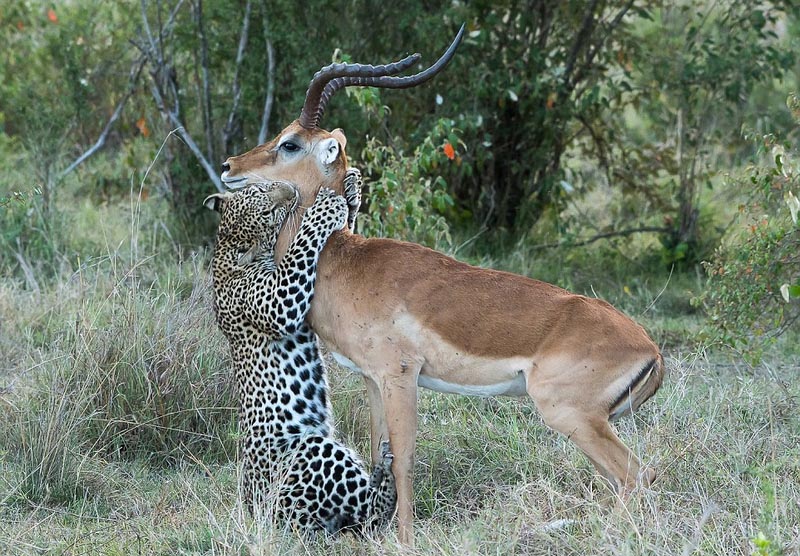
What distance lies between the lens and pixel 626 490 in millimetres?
4742

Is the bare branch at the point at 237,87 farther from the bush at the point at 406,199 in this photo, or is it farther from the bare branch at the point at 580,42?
the bare branch at the point at 580,42

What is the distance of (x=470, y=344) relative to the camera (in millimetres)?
4957

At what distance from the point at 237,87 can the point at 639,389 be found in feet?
19.1

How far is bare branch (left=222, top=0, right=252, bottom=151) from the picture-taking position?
942 cm

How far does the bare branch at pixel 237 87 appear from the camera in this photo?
9422 millimetres

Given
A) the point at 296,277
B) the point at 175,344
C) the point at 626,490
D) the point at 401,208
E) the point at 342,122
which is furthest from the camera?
the point at 342,122

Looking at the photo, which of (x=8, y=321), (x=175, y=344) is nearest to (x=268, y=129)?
(x=8, y=321)

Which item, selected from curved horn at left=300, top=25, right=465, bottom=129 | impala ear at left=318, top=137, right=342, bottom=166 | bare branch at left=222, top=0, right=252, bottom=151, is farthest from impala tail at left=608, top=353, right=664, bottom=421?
bare branch at left=222, top=0, right=252, bottom=151

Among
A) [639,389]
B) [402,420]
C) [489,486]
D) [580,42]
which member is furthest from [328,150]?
[580,42]

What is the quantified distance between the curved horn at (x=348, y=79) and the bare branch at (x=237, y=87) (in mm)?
3709

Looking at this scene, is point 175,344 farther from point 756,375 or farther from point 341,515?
point 756,375

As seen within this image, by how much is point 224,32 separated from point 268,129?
35.8 inches

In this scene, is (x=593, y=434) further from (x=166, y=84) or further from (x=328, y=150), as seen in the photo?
(x=166, y=84)

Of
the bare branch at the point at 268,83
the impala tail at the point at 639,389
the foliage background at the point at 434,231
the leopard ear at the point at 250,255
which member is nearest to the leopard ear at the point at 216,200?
the leopard ear at the point at 250,255
